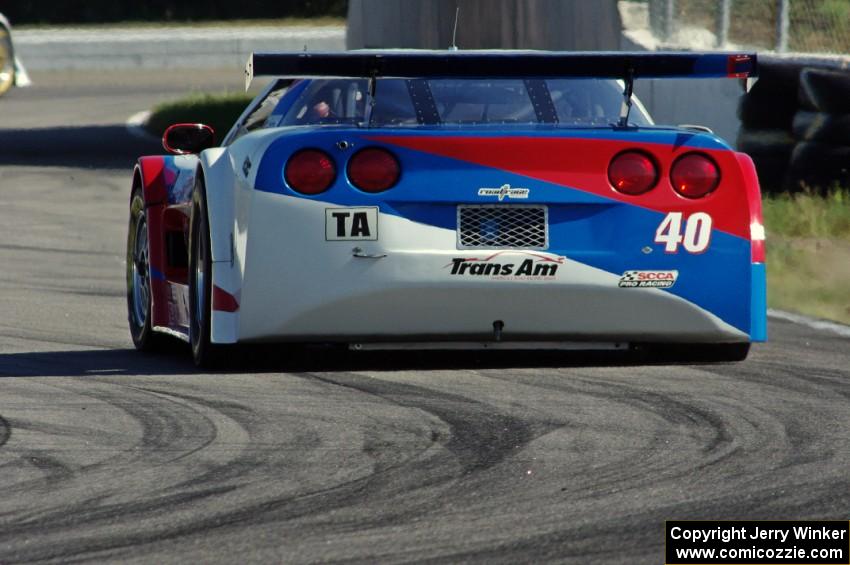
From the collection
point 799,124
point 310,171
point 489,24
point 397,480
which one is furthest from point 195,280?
point 489,24

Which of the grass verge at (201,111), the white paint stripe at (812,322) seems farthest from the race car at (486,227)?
the grass verge at (201,111)

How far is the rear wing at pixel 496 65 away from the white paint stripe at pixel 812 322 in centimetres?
200

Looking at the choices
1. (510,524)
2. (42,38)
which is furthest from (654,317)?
(42,38)

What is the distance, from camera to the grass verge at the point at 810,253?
1041 cm

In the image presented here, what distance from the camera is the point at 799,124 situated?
42.7ft

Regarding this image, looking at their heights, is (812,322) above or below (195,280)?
below

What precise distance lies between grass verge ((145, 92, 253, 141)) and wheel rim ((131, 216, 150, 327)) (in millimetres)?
18494

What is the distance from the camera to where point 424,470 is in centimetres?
514

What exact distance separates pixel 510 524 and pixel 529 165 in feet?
7.54

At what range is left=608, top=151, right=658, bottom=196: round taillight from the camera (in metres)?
6.67

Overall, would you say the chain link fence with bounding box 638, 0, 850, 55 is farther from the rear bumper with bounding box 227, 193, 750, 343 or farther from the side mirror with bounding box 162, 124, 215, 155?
the rear bumper with bounding box 227, 193, 750, 343

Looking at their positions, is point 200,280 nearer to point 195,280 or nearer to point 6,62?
point 195,280

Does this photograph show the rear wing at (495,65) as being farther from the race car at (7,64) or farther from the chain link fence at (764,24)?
the race car at (7,64)

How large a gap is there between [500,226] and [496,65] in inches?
21.9
